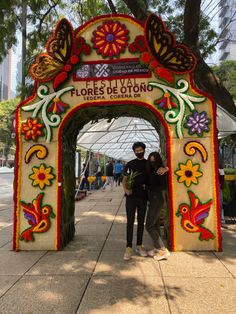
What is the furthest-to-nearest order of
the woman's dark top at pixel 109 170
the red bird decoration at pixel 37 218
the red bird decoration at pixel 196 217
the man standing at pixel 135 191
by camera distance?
the woman's dark top at pixel 109 170
the red bird decoration at pixel 37 218
the red bird decoration at pixel 196 217
the man standing at pixel 135 191

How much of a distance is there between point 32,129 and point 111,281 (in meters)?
3.24

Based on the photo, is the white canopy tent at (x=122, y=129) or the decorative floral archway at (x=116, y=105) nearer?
the decorative floral archway at (x=116, y=105)

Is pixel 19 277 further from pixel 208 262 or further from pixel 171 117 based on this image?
pixel 171 117

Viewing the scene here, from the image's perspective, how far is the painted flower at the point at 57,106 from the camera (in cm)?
630

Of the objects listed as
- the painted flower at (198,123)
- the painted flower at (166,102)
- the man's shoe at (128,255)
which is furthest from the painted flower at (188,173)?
the man's shoe at (128,255)

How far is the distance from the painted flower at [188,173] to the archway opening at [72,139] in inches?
15.4

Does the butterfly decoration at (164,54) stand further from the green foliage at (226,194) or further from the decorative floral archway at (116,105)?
the green foliage at (226,194)

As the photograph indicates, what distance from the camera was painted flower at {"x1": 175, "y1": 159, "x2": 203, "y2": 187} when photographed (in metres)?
6.02

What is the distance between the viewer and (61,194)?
20.8 ft

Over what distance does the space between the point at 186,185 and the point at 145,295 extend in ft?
8.09

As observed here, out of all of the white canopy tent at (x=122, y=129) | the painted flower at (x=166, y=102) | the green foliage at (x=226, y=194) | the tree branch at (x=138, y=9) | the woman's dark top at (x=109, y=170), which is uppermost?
the tree branch at (x=138, y=9)

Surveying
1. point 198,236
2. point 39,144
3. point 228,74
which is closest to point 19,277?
point 39,144

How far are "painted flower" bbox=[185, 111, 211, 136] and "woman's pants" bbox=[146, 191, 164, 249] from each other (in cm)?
134

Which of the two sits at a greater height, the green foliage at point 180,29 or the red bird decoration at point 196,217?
the green foliage at point 180,29
